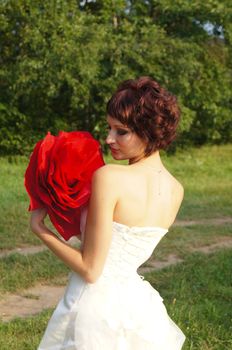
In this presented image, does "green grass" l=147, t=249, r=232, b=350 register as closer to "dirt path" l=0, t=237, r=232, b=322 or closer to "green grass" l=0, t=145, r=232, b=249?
"dirt path" l=0, t=237, r=232, b=322

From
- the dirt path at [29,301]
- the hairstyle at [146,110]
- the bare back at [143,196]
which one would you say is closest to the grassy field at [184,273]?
the dirt path at [29,301]

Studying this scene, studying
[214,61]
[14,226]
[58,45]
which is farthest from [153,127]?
[214,61]

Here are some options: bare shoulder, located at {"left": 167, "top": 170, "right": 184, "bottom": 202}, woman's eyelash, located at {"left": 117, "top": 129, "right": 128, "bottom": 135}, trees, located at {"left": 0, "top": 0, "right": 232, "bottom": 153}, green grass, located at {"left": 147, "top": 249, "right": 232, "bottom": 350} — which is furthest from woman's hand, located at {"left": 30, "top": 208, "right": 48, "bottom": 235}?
trees, located at {"left": 0, "top": 0, "right": 232, "bottom": 153}

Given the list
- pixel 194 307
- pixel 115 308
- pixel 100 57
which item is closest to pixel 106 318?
pixel 115 308

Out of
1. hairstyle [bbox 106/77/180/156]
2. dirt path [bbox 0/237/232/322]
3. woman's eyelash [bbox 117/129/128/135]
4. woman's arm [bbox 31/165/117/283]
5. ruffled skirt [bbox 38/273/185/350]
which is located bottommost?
dirt path [bbox 0/237/232/322]

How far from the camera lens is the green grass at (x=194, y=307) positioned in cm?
394

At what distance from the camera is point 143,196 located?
1.89 metres

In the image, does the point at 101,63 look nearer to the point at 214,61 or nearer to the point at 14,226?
the point at 214,61

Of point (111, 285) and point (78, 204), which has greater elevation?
point (78, 204)

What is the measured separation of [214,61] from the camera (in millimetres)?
16562

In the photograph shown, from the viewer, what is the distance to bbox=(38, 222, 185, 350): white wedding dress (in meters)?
1.92

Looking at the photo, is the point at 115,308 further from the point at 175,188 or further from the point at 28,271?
the point at 28,271

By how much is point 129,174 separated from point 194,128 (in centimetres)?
1607

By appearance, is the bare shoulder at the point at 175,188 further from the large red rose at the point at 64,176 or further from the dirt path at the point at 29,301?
the dirt path at the point at 29,301
